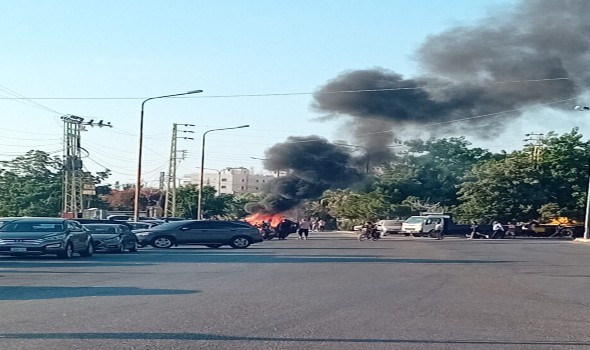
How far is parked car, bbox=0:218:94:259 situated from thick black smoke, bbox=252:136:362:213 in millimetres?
33211

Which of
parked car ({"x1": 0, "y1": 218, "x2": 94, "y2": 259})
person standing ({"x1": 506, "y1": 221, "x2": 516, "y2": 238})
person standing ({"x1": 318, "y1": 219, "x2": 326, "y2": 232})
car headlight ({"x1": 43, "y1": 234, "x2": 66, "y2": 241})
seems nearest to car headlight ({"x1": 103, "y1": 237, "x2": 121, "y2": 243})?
parked car ({"x1": 0, "y1": 218, "x2": 94, "y2": 259})

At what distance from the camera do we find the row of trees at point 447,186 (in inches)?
2921

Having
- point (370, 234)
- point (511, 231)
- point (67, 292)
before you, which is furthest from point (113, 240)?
Answer: point (511, 231)

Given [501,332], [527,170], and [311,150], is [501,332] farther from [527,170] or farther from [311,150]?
[527,170]

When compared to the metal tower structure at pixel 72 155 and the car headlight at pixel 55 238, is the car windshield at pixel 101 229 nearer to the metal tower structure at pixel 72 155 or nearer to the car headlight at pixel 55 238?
the car headlight at pixel 55 238

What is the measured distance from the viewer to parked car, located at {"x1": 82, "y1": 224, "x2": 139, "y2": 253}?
34.0 m

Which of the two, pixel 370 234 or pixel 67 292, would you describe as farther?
pixel 370 234

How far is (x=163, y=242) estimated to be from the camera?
137 ft

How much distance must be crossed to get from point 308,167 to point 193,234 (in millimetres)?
23218

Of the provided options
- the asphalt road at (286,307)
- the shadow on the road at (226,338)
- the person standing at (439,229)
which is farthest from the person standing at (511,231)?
the shadow on the road at (226,338)

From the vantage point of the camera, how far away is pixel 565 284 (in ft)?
71.7

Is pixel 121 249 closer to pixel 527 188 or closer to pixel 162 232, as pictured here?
pixel 162 232

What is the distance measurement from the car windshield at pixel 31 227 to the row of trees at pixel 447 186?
41.7 meters

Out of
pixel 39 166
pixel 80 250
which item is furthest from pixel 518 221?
pixel 80 250
